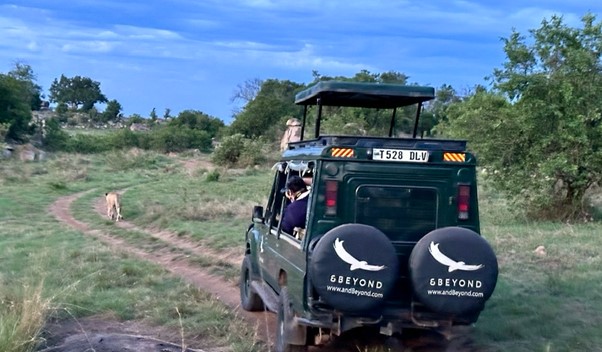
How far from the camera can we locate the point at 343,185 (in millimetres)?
6145

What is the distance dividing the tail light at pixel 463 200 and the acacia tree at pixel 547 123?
396 inches

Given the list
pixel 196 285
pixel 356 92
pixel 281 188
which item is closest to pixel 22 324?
pixel 281 188

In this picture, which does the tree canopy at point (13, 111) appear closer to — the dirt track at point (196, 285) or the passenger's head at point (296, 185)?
the dirt track at point (196, 285)

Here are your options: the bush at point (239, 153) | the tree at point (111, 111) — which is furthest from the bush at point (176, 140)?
the tree at point (111, 111)

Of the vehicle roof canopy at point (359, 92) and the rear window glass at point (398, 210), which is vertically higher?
the vehicle roof canopy at point (359, 92)

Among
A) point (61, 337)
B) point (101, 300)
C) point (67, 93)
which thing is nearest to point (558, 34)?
point (101, 300)

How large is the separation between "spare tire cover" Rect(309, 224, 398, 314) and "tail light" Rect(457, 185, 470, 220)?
927 millimetres

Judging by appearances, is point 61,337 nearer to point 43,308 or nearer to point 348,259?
point 43,308

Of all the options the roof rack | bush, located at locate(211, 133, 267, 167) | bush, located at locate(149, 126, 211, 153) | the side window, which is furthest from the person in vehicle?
bush, located at locate(149, 126, 211, 153)

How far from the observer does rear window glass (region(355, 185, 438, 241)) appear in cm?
618

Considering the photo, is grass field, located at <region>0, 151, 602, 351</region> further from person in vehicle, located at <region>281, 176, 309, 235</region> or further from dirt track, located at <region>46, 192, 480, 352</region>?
person in vehicle, located at <region>281, 176, 309, 235</region>

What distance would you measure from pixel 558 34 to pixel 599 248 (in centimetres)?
595

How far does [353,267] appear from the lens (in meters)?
5.56

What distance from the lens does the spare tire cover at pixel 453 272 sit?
18.5ft
